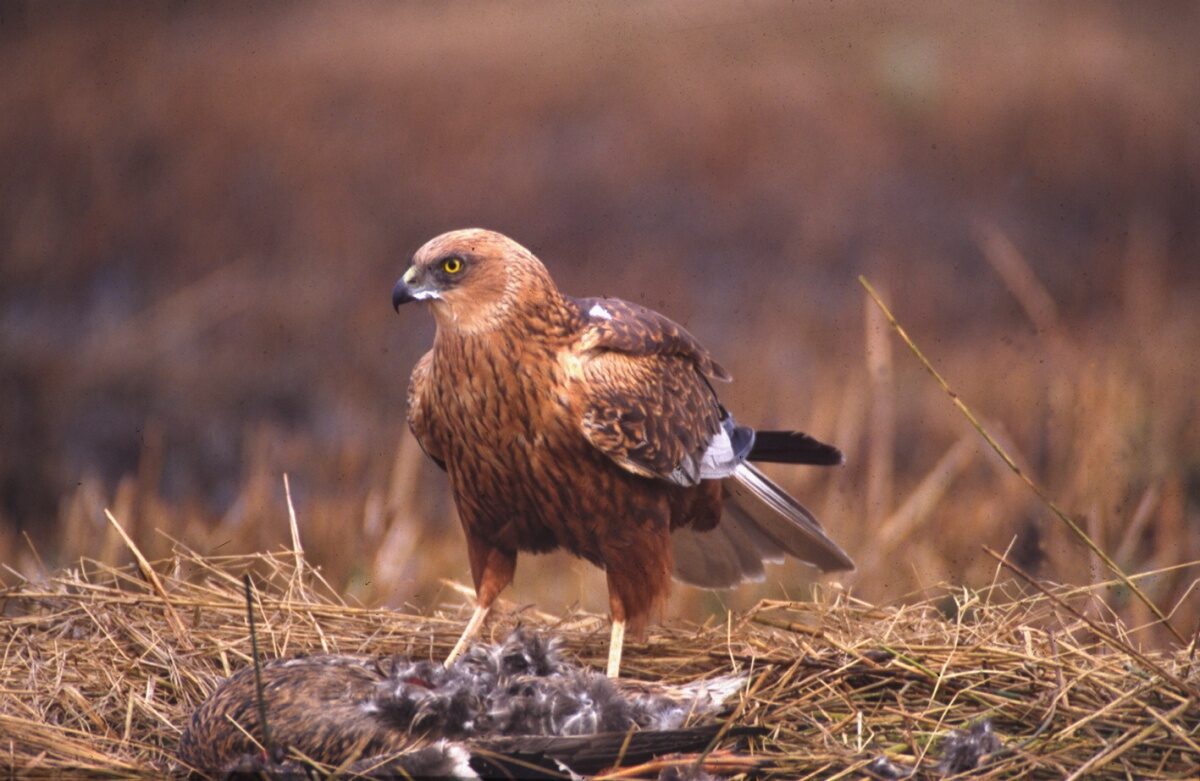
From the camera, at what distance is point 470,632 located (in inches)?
110

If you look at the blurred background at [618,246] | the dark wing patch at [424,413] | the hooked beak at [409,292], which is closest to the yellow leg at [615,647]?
the dark wing patch at [424,413]

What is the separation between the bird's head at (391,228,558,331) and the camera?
260 cm

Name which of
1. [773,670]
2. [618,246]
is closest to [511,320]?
[773,670]

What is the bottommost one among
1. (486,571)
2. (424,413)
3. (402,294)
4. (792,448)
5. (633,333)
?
(486,571)

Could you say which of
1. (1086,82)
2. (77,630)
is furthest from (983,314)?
(77,630)

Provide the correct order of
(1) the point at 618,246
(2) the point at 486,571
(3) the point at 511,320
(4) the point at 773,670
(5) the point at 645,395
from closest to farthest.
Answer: (4) the point at 773,670
(3) the point at 511,320
(5) the point at 645,395
(2) the point at 486,571
(1) the point at 618,246

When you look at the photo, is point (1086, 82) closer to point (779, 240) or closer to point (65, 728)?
point (779, 240)

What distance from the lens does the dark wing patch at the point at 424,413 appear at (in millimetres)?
2795

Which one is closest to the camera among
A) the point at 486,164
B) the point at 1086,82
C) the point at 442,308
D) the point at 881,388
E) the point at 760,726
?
the point at 760,726

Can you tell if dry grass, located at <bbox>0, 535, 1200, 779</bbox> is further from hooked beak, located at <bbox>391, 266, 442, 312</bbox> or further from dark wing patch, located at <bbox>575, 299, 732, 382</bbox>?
hooked beak, located at <bbox>391, 266, 442, 312</bbox>

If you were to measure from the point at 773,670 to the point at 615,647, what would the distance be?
0.36 meters

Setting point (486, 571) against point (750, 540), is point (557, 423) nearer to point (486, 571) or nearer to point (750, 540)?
point (486, 571)

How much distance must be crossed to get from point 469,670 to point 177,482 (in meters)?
2.62

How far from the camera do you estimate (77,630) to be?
2842 mm
